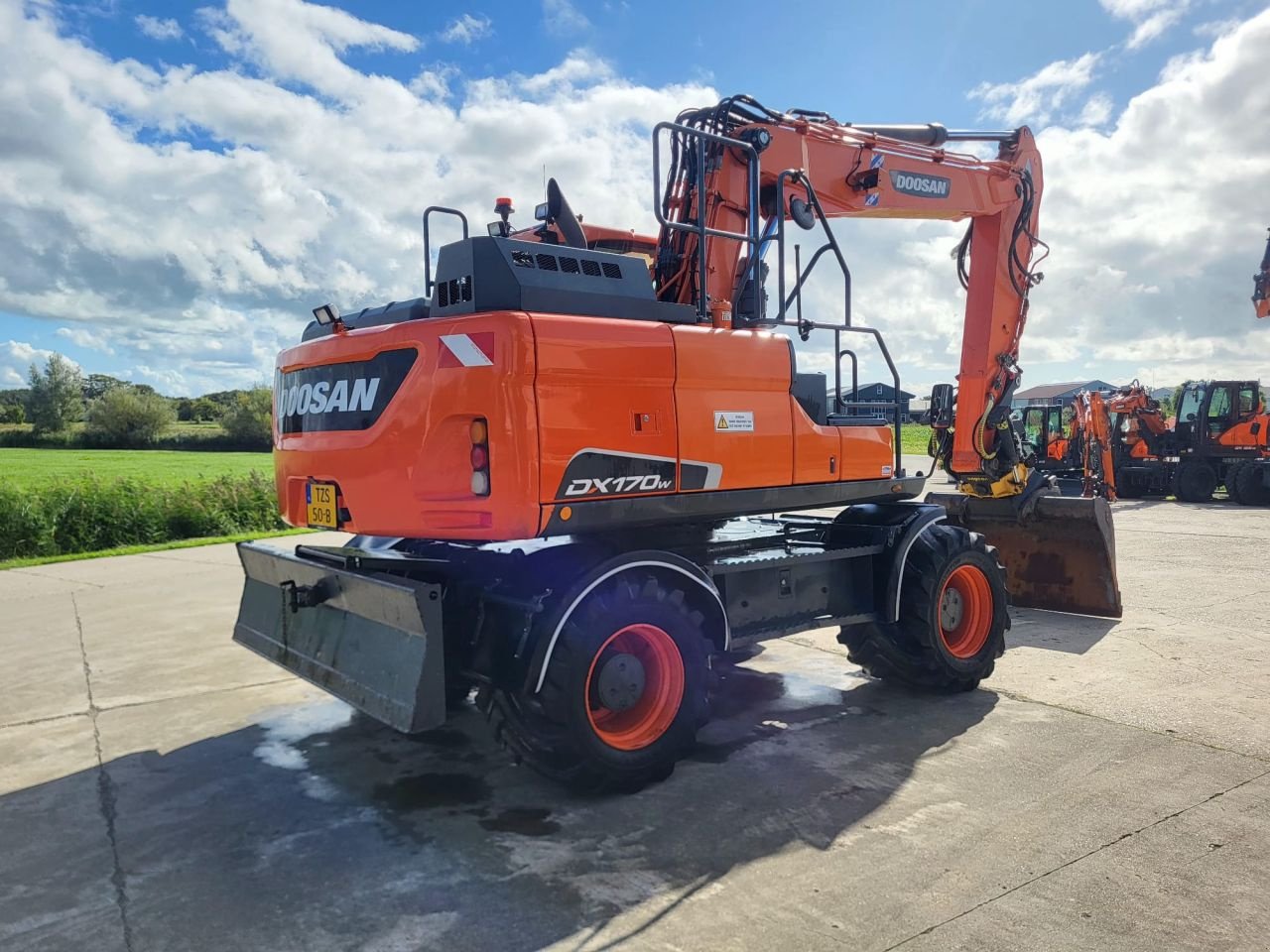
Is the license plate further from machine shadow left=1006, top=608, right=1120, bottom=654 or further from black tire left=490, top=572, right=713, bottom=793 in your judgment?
machine shadow left=1006, top=608, right=1120, bottom=654

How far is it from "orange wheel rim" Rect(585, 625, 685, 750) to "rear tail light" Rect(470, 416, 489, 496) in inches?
41.5

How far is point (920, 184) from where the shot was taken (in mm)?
7113

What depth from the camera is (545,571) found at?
4512 millimetres

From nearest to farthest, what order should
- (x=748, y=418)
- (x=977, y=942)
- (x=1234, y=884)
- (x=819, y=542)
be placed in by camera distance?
(x=977, y=942) < (x=1234, y=884) < (x=748, y=418) < (x=819, y=542)

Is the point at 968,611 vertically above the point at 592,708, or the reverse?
the point at 968,611

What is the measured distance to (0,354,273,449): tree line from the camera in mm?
43281

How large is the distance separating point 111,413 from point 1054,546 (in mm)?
50650

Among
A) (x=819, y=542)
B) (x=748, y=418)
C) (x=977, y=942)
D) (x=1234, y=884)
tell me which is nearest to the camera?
(x=977, y=942)

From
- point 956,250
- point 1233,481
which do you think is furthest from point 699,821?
point 1233,481

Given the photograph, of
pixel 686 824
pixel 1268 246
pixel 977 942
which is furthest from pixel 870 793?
pixel 1268 246

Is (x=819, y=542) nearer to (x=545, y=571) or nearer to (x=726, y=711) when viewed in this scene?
(x=726, y=711)

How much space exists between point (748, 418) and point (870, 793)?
196cm

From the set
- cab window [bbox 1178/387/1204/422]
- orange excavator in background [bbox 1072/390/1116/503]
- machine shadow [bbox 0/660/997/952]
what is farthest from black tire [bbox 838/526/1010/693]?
cab window [bbox 1178/387/1204/422]

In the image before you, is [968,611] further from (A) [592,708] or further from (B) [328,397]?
(B) [328,397]
